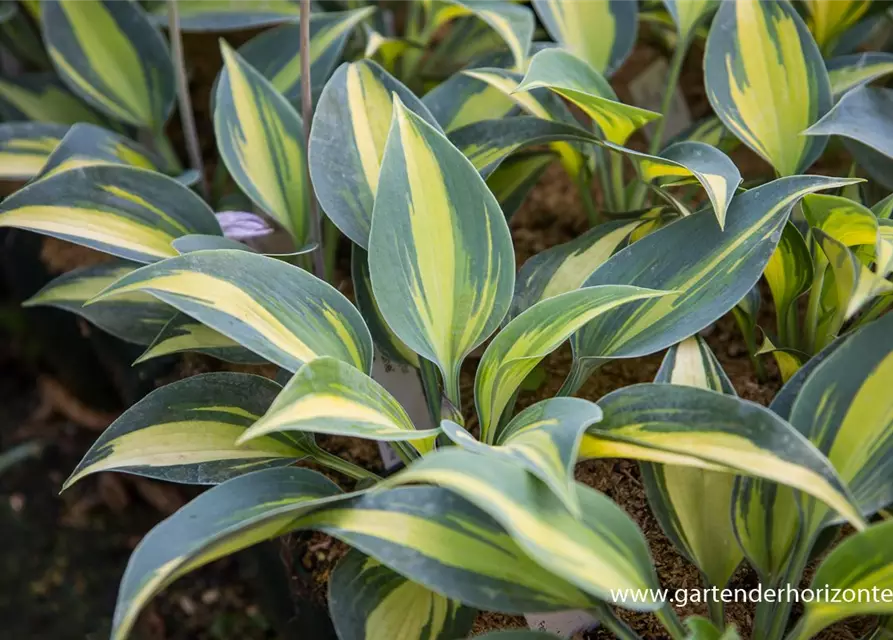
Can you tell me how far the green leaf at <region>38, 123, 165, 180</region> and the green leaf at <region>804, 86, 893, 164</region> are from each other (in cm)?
65

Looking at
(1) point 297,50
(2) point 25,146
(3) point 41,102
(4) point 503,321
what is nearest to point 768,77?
(4) point 503,321

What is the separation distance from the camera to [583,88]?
64 centimetres

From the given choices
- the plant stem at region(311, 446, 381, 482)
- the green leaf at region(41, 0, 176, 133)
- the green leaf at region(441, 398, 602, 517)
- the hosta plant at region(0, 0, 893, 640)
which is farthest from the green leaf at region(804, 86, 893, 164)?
the green leaf at region(41, 0, 176, 133)

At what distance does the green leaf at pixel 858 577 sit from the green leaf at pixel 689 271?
17cm

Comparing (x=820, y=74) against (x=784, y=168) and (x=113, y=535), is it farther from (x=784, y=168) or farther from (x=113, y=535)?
(x=113, y=535)

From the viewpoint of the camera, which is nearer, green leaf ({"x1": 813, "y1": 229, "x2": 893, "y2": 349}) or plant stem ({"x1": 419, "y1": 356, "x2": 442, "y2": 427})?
→ green leaf ({"x1": 813, "y1": 229, "x2": 893, "y2": 349})

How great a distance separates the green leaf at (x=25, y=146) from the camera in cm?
80

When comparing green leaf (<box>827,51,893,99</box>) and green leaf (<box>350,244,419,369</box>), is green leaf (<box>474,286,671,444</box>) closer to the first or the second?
green leaf (<box>350,244,419,369</box>)

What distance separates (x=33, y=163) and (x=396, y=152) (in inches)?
19.9

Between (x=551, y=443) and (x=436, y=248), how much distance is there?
0.65 ft

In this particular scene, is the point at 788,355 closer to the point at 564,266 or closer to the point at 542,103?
the point at 564,266

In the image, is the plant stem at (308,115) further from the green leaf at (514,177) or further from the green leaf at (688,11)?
the green leaf at (688,11)

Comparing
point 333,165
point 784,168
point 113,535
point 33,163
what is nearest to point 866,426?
point 784,168

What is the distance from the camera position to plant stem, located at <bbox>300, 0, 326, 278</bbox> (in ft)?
1.99
